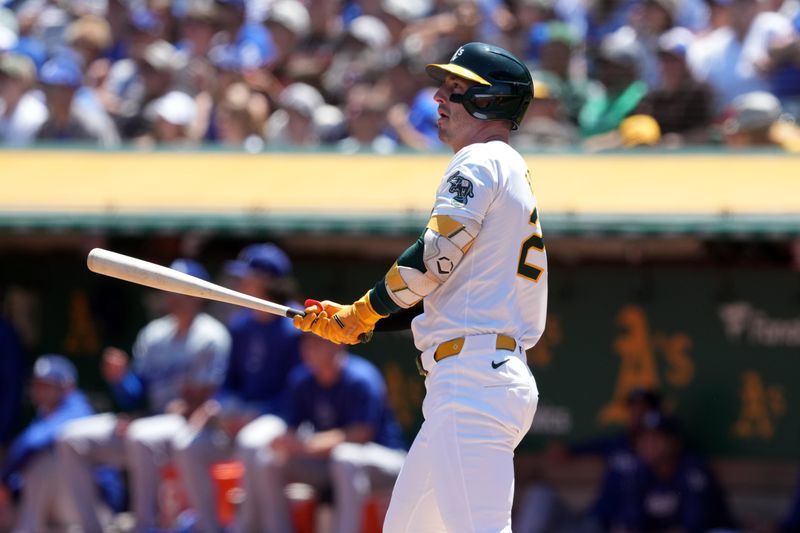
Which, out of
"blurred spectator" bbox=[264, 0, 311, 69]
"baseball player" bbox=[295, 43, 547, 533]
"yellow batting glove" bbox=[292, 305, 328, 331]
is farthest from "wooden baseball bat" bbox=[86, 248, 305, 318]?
"blurred spectator" bbox=[264, 0, 311, 69]

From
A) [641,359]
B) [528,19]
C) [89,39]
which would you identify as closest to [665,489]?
[641,359]

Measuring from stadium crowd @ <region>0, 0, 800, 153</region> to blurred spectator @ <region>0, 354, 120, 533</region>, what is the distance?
68.9 inches

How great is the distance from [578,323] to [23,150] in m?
3.30

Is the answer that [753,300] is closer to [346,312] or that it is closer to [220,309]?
[220,309]

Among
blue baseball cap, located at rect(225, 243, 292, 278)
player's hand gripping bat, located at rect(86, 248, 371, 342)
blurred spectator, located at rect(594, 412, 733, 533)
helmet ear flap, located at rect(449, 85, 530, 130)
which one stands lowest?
blurred spectator, located at rect(594, 412, 733, 533)

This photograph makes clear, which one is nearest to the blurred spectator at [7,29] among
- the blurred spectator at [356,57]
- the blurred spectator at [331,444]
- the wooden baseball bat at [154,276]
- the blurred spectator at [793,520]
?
the blurred spectator at [356,57]

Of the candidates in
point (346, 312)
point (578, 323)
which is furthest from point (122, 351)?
point (346, 312)

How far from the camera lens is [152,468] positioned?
7.51 metres

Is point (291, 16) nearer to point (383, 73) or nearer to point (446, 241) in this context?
point (383, 73)

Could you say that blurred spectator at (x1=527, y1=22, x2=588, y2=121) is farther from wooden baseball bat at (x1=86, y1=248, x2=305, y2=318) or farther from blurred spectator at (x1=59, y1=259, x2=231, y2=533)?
wooden baseball bat at (x1=86, y1=248, x2=305, y2=318)

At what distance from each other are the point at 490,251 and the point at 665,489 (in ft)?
11.8

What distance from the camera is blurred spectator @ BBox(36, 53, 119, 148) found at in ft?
29.5

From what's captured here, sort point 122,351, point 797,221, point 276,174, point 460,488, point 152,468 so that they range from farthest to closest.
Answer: point 122,351
point 276,174
point 152,468
point 797,221
point 460,488

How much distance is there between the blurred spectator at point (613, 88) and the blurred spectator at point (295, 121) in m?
1.56
